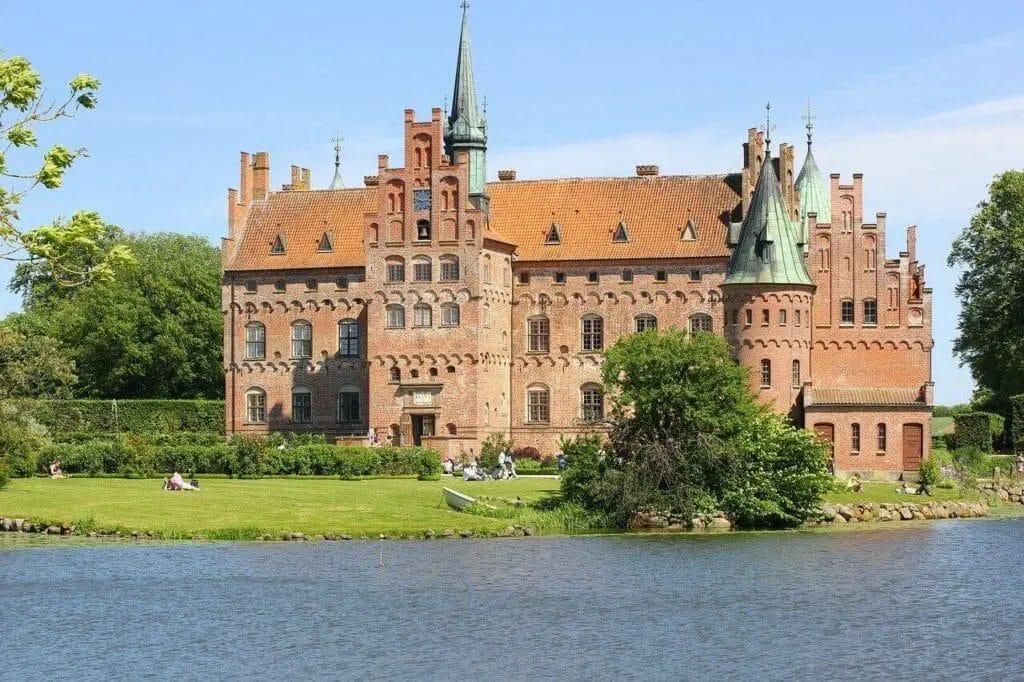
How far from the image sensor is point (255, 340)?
3248 inches

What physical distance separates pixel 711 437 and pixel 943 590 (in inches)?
492

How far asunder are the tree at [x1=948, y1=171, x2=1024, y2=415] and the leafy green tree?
42.1 metres

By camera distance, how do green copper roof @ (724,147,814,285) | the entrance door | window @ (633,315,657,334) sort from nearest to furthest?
the entrance door
green copper roof @ (724,147,814,285)
window @ (633,315,657,334)

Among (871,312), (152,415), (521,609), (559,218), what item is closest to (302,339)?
(152,415)

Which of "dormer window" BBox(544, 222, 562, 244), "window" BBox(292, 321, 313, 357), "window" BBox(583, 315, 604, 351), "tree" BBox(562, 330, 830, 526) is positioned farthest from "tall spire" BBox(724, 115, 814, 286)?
"tree" BBox(562, 330, 830, 526)

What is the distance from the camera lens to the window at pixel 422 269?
76812mm

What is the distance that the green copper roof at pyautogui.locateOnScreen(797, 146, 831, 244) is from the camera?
83000 mm

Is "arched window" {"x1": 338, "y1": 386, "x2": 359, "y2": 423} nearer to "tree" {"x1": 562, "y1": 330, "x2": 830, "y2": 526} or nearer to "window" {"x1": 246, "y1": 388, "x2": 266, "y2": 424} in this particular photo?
"window" {"x1": 246, "y1": 388, "x2": 266, "y2": 424}

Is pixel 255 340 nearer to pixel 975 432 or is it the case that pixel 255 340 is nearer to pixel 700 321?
pixel 700 321

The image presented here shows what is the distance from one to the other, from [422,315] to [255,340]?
31.5 feet

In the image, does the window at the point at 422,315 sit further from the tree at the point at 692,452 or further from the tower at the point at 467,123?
the tree at the point at 692,452

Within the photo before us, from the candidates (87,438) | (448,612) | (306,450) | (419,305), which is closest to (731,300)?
(419,305)

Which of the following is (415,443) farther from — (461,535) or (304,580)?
(304,580)

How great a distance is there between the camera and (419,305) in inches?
3036
